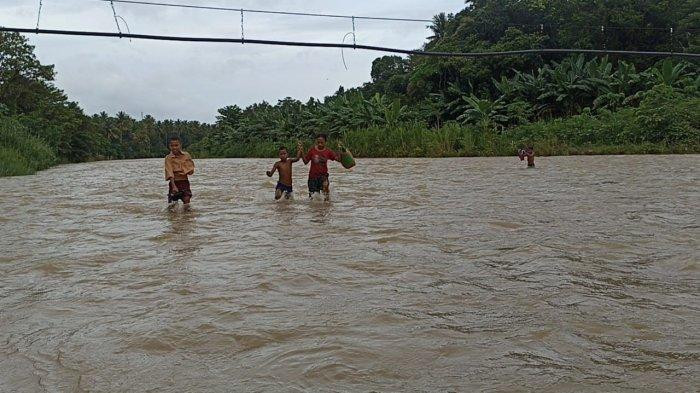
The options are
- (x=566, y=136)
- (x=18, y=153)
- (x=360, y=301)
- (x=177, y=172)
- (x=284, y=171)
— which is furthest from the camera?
(x=566, y=136)

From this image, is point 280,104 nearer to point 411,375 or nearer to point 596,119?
point 596,119

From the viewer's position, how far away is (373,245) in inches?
241

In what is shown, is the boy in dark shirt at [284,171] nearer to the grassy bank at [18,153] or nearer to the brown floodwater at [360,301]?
the brown floodwater at [360,301]

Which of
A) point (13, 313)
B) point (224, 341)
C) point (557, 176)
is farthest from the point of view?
point (557, 176)

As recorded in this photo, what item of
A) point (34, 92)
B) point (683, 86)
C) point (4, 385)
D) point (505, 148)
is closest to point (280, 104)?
point (34, 92)

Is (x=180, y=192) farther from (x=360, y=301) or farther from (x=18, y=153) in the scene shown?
(x=18, y=153)

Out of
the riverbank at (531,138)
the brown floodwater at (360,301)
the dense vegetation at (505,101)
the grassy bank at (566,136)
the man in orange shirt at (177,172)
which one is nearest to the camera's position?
the brown floodwater at (360,301)

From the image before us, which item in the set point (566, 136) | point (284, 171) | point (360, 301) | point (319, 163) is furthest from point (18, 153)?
point (360, 301)

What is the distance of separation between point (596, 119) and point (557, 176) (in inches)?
555

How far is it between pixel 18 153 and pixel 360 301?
73.1ft

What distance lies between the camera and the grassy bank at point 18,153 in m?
20.7

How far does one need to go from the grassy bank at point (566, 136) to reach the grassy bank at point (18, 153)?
12901mm

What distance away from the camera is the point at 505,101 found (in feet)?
103

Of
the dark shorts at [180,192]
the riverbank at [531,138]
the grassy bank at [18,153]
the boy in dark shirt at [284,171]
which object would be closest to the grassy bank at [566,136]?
the riverbank at [531,138]
